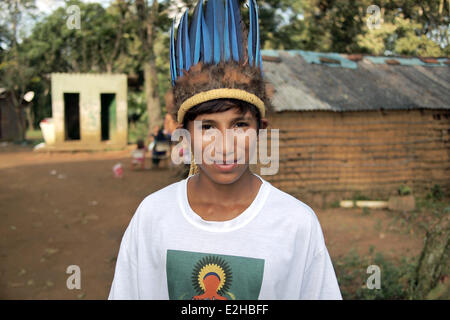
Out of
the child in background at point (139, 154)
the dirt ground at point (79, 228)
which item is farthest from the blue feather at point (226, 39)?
the child in background at point (139, 154)

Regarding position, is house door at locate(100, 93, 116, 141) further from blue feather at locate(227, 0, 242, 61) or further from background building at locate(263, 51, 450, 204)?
blue feather at locate(227, 0, 242, 61)

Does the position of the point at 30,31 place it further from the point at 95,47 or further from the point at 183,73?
the point at 183,73

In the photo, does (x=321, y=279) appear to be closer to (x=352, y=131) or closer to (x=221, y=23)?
(x=221, y=23)

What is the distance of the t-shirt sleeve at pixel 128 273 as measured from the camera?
1.39 m

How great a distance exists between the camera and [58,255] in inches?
206

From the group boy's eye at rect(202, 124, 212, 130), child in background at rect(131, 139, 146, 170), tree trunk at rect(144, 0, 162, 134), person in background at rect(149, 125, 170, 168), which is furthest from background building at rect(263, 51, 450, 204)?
tree trunk at rect(144, 0, 162, 134)

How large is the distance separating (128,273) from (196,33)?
87 cm

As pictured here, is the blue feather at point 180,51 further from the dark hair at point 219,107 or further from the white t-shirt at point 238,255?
the white t-shirt at point 238,255

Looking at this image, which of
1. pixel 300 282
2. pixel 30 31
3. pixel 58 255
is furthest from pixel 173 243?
pixel 30 31

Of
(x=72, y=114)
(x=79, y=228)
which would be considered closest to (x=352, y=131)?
(x=79, y=228)

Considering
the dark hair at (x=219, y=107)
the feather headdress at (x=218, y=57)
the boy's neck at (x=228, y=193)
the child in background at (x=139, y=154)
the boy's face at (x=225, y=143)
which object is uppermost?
the feather headdress at (x=218, y=57)

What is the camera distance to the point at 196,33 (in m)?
1.39

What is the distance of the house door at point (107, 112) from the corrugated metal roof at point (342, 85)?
10.0 m

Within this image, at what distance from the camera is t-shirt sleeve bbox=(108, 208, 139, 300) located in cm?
139
